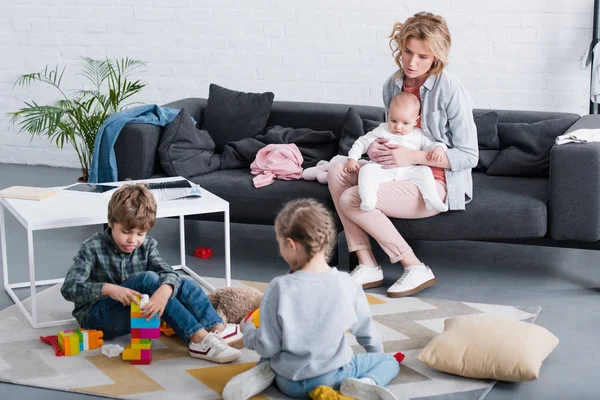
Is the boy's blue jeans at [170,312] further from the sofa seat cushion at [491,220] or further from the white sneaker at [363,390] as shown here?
the sofa seat cushion at [491,220]

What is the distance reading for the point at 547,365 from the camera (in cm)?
297

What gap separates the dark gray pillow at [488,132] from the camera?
166 inches

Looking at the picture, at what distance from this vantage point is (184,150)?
420cm

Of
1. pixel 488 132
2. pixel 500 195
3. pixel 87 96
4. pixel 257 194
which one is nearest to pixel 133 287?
pixel 257 194

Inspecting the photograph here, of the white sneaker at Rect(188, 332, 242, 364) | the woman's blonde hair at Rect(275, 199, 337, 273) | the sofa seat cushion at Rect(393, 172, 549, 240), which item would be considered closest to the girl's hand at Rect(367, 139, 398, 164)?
the sofa seat cushion at Rect(393, 172, 549, 240)

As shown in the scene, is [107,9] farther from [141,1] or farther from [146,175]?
[146,175]

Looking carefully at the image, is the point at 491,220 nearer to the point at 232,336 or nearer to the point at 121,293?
the point at 232,336

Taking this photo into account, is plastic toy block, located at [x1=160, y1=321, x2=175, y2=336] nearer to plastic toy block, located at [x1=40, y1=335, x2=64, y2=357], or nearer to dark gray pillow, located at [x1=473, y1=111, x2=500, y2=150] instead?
plastic toy block, located at [x1=40, y1=335, x2=64, y2=357]

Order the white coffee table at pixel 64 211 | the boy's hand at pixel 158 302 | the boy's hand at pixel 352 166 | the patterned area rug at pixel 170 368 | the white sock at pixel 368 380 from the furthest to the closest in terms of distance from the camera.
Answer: the boy's hand at pixel 352 166 < the white coffee table at pixel 64 211 < the boy's hand at pixel 158 302 < the patterned area rug at pixel 170 368 < the white sock at pixel 368 380

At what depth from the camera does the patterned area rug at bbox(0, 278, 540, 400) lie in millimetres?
2773

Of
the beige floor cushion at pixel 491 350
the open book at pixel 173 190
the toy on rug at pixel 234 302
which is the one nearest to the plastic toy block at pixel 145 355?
the toy on rug at pixel 234 302

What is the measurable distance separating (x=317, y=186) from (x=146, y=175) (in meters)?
0.81

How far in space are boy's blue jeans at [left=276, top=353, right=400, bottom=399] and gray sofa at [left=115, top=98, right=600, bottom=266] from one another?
3.56 feet

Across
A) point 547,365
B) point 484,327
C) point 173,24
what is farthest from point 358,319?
point 173,24
